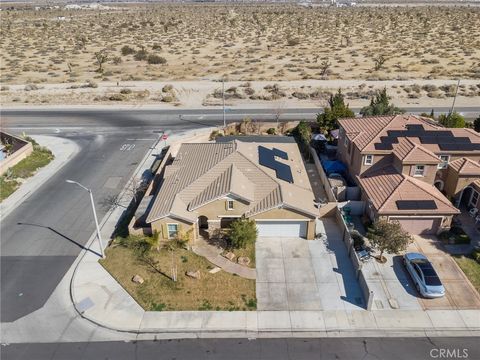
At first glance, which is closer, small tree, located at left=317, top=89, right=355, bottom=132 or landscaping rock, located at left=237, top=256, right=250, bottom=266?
landscaping rock, located at left=237, top=256, right=250, bottom=266

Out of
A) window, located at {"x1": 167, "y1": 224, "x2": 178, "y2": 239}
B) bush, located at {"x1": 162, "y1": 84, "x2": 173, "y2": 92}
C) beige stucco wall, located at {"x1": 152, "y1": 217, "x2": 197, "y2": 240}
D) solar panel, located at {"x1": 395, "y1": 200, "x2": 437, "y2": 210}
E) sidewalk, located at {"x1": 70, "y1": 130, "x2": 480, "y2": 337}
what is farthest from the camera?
bush, located at {"x1": 162, "y1": 84, "x2": 173, "y2": 92}

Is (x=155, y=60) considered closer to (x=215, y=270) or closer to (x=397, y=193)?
(x=397, y=193)

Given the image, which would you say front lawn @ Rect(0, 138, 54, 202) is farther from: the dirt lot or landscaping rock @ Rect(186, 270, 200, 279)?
the dirt lot

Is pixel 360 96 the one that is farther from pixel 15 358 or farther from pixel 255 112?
pixel 15 358

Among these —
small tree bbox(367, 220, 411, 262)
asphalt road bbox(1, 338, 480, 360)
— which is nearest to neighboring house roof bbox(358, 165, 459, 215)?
small tree bbox(367, 220, 411, 262)

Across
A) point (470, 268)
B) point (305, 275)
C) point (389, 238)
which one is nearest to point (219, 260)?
point (305, 275)

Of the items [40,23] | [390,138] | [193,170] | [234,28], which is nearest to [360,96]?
[390,138]

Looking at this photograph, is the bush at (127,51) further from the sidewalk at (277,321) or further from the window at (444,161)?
the sidewalk at (277,321)

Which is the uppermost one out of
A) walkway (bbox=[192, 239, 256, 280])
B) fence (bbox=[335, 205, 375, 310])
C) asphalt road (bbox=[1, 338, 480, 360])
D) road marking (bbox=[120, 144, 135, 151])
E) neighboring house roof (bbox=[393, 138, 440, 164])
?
neighboring house roof (bbox=[393, 138, 440, 164])
